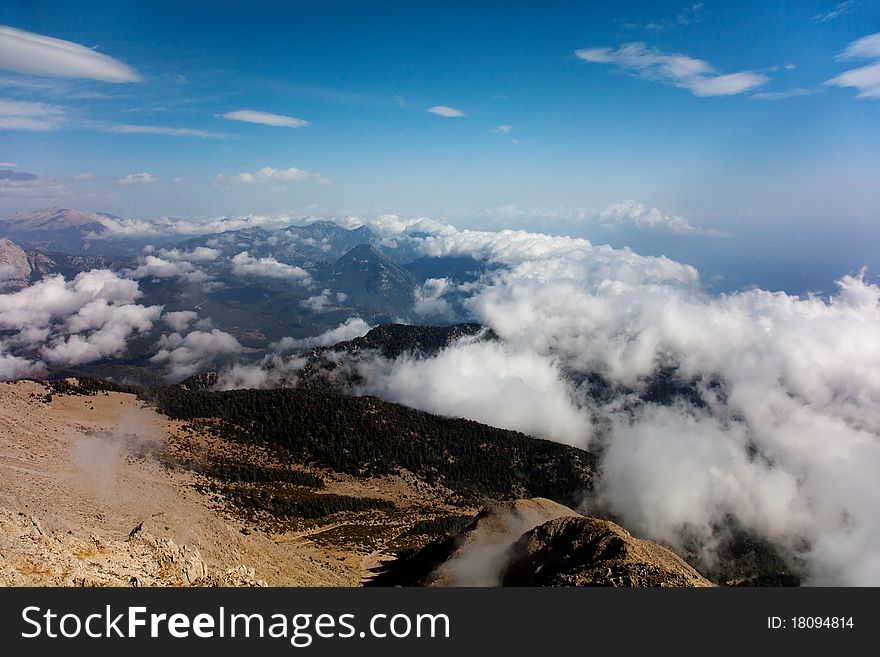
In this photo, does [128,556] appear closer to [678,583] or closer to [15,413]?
[678,583]

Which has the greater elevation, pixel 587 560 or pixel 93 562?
pixel 93 562

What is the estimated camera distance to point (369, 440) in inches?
6796

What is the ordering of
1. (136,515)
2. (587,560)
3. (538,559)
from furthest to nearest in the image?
1. (136,515)
2. (538,559)
3. (587,560)

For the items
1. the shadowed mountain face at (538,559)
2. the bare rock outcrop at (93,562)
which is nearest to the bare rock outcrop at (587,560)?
the shadowed mountain face at (538,559)

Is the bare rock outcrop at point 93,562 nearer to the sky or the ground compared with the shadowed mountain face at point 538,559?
nearer to the sky

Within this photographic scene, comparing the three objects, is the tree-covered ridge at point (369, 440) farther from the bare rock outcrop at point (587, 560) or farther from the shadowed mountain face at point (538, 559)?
the bare rock outcrop at point (587, 560)

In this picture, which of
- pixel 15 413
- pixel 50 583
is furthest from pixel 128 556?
pixel 15 413

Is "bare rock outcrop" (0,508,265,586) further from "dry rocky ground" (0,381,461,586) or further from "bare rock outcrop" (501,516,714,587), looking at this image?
"bare rock outcrop" (501,516,714,587)

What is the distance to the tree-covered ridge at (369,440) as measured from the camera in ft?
516

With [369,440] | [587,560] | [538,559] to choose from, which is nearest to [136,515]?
[538,559]

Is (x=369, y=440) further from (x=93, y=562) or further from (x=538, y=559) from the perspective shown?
(x=93, y=562)

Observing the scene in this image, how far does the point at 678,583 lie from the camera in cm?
3622

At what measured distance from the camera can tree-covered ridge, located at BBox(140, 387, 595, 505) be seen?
516 feet
